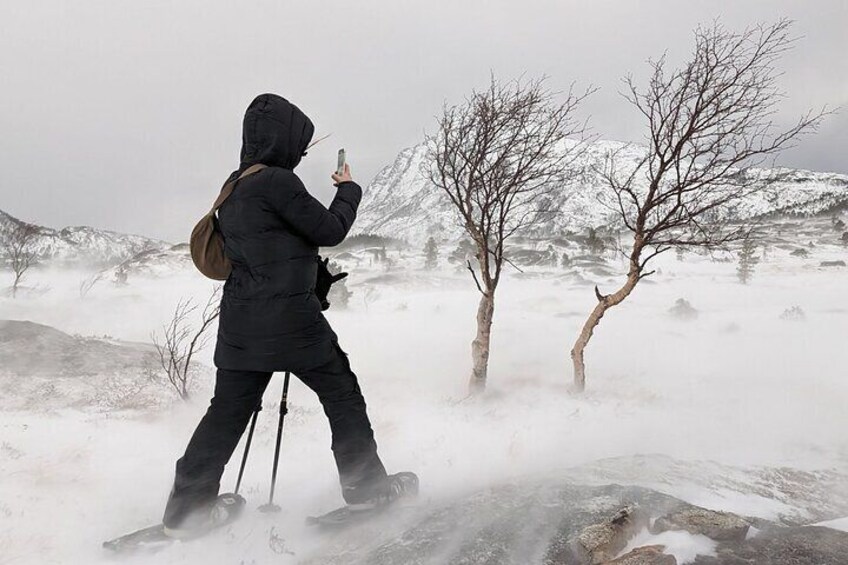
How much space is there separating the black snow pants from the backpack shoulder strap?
0.99 metres

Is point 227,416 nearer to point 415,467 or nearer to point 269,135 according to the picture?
point 269,135

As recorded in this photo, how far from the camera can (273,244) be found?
2.72 metres

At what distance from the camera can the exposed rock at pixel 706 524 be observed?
2.61 metres

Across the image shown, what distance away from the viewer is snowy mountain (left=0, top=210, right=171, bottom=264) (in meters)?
45.2

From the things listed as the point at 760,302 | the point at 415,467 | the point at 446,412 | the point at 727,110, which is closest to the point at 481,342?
the point at 446,412

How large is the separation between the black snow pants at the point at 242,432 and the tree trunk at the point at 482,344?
5.67 meters

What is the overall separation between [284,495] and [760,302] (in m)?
24.4

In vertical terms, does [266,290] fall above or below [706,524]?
above

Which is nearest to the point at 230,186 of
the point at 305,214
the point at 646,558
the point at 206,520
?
the point at 305,214

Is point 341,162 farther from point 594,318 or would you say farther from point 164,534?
point 594,318

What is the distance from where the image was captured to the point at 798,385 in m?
10.3

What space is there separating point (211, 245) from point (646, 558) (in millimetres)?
2897

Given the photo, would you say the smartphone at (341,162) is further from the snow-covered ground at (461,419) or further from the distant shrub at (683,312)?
the distant shrub at (683,312)

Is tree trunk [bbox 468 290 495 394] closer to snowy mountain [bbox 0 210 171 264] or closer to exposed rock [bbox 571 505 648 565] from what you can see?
exposed rock [bbox 571 505 648 565]
